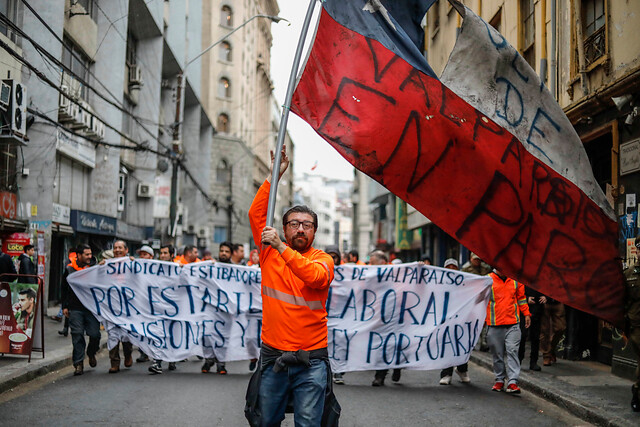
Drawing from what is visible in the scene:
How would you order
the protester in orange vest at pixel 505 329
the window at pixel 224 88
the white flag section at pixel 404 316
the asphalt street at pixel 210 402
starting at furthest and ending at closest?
the window at pixel 224 88, the white flag section at pixel 404 316, the protester in orange vest at pixel 505 329, the asphalt street at pixel 210 402

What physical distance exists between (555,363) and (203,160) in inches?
1695

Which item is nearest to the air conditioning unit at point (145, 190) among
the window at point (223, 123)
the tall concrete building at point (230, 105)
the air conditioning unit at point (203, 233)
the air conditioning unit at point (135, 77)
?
the air conditioning unit at point (135, 77)

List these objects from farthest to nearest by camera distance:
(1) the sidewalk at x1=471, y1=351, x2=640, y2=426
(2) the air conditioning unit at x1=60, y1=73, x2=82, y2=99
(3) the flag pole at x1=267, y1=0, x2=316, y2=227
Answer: (2) the air conditioning unit at x1=60, y1=73, x2=82, y2=99 < (1) the sidewalk at x1=471, y1=351, x2=640, y2=426 < (3) the flag pole at x1=267, y1=0, x2=316, y2=227

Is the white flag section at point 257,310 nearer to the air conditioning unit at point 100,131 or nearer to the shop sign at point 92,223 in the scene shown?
the shop sign at point 92,223

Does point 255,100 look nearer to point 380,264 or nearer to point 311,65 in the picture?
point 380,264

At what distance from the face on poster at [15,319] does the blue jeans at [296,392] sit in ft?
23.8

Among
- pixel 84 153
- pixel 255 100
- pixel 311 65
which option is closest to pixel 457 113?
pixel 311 65

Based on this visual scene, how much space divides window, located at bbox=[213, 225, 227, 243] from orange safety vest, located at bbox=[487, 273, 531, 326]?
5005 centimetres

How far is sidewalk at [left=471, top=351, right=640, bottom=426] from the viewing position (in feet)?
25.8

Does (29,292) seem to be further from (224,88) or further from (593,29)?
(224,88)

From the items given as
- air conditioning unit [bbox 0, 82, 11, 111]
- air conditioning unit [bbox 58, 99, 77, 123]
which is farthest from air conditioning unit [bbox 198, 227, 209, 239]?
air conditioning unit [bbox 0, 82, 11, 111]

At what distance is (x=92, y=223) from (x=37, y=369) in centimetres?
1570

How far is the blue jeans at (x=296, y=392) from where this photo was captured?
4516 millimetres

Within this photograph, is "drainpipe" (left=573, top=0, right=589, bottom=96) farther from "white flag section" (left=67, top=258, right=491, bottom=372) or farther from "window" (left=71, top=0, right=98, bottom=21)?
"window" (left=71, top=0, right=98, bottom=21)
